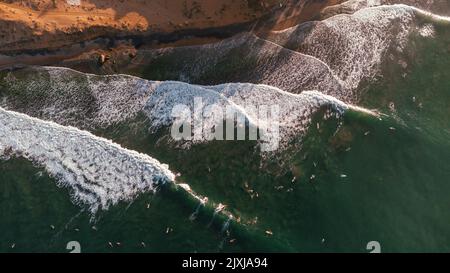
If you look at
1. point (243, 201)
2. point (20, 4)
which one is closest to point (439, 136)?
point (243, 201)

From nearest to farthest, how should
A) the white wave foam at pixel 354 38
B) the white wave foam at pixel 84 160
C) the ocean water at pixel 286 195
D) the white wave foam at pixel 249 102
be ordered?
the ocean water at pixel 286 195
the white wave foam at pixel 84 160
the white wave foam at pixel 249 102
the white wave foam at pixel 354 38

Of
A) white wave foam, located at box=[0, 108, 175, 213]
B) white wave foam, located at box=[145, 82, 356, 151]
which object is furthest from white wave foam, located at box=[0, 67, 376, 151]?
white wave foam, located at box=[0, 108, 175, 213]

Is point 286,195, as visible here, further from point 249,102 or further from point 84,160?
point 84,160

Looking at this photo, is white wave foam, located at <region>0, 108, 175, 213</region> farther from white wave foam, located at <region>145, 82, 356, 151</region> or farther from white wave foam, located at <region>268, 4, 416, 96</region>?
white wave foam, located at <region>268, 4, 416, 96</region>

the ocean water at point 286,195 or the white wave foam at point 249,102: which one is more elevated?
the white wave foam at point 249,102

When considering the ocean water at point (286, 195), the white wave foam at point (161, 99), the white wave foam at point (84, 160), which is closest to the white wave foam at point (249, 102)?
→ the white wave foam at point (161, 99)

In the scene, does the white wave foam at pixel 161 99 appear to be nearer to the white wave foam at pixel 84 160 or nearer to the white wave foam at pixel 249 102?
the white wave foam at pixel 249 102
